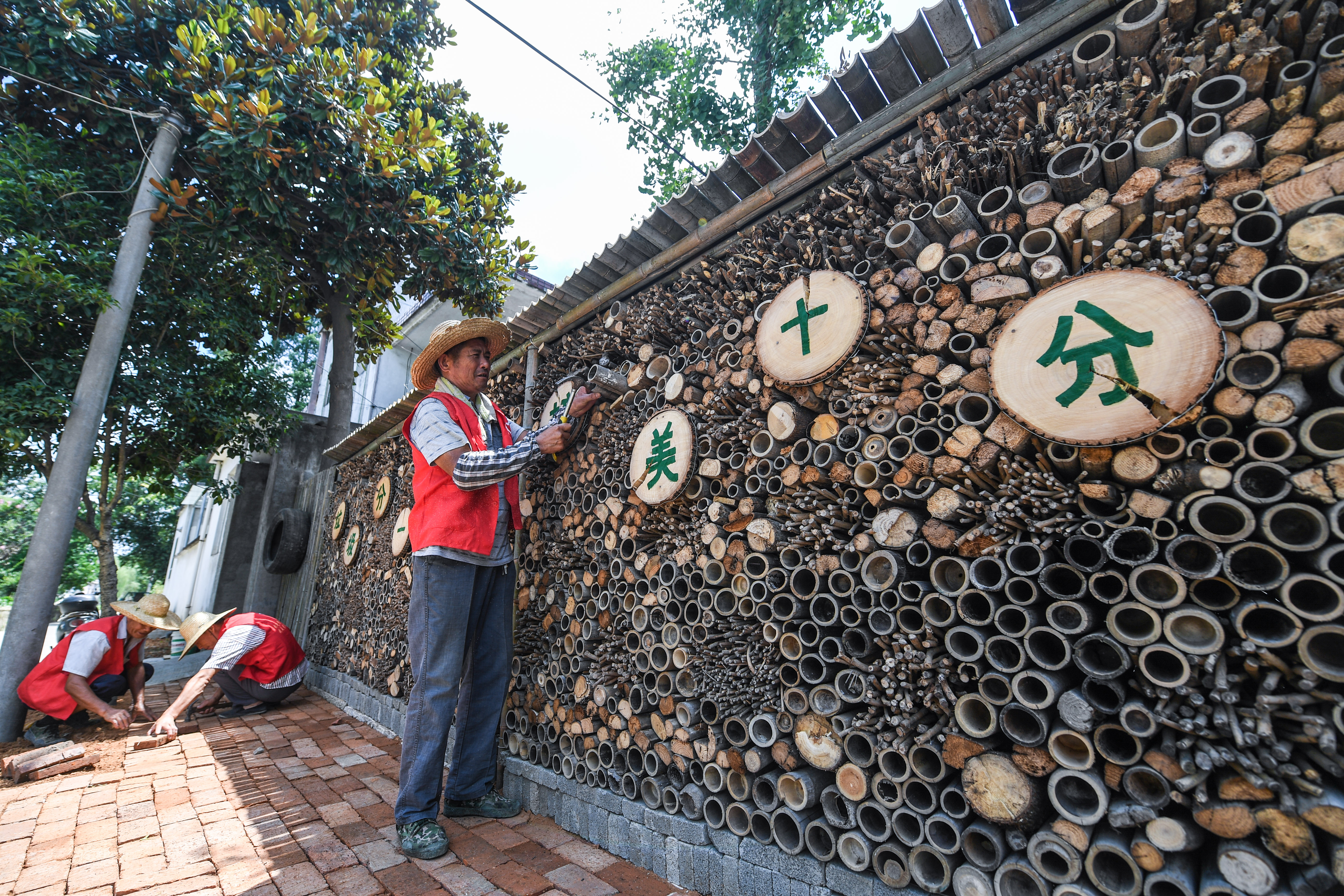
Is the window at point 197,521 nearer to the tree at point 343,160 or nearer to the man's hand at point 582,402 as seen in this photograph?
the tree at point 343,160

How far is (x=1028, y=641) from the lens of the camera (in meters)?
1.60

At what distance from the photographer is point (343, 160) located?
6.43m

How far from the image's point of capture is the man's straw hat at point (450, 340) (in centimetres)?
359

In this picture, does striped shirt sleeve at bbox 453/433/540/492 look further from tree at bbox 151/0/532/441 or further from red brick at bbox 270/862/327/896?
tree at bbox 151/0/532/441

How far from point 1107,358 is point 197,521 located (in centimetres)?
2139

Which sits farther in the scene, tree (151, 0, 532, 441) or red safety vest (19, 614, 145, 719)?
tree (151, 0, 532, 441)

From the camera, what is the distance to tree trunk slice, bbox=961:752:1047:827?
155cm

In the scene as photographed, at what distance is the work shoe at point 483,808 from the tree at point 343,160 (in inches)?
240

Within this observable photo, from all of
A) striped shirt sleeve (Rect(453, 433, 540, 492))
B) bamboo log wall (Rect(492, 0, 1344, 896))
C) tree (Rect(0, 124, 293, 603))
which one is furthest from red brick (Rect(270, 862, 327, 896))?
tree (Rect(0, 124, 293, 603))

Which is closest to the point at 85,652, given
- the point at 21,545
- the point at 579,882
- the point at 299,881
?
the point at 299,881

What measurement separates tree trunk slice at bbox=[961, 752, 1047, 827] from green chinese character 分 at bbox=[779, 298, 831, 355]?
1.50 meters

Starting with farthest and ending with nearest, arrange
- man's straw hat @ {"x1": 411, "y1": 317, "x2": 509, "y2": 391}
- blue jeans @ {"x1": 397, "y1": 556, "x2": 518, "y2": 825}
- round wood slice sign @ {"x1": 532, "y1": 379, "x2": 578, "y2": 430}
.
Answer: round wood slice sign @ {"x1": 532, "y1": 379, "x2": 578, "y2": 430}
man's straw hat @ {"x1": 411, "y1": 317, "x2": 509, "y2": 391}
blue jeans @ {"x1": 397, "y1": 556, "x2": 518, "y2": 825}

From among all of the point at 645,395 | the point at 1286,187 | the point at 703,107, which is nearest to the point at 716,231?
the point at 645,395

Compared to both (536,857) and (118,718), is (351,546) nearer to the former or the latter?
(118,718)
